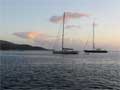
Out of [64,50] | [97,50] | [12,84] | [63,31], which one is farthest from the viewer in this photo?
[97,50]

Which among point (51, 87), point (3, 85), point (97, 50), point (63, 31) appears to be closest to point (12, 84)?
point (3, 85)

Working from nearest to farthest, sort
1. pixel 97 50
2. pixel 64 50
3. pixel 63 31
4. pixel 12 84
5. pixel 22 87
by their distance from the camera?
pixel 22 87 → pixel 12 84 → pixel 63 31 → pixel 64 50 → pixel 97 50

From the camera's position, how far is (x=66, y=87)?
28.3m

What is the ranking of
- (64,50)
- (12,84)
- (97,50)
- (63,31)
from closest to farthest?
(12,84), (63,31), (64,50), (97,50)

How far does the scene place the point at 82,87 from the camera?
2842 cm

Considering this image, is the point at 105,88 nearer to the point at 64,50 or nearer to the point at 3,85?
the point at 3,85

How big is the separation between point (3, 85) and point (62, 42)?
95551 mm

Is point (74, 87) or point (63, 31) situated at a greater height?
point (63, 31)

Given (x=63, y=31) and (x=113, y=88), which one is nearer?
(x=113, y=88)

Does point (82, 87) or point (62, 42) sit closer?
point (82, 87)

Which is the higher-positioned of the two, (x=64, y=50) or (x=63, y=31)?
(x=63, y=31)

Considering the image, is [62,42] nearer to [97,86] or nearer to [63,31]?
[63,31]

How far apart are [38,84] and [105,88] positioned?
7497 millimetres

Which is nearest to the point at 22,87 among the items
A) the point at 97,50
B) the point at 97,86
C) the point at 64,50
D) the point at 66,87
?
the point at 66,87
